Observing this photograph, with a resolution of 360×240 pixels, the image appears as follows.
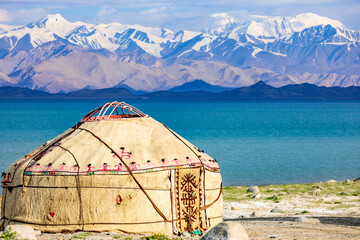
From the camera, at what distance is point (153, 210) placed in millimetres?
9617

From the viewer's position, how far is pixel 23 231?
871 cm

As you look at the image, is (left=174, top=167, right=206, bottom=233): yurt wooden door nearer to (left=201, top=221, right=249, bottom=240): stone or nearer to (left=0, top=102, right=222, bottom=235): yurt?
(left=0, top=102, right=222, bottom=235): yurt

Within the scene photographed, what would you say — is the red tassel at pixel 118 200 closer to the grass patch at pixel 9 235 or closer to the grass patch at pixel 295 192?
the grass patch at pixel 9 235

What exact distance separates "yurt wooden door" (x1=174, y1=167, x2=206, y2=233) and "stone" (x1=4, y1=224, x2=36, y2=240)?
7.78 ft

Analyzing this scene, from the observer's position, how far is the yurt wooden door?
9773 millimetres

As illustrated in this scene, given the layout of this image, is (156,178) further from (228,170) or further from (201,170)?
(228,170)

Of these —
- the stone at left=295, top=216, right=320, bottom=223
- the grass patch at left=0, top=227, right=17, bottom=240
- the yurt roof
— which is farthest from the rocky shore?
the yurt roof

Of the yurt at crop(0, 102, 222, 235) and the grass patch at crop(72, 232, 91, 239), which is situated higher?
the yurt at crop(0, 102, 222, 235)

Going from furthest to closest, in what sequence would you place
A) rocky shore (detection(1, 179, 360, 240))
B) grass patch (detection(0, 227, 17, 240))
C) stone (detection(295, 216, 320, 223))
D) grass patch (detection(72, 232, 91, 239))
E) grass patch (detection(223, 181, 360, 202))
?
1. grass patch (detection(223, 181, 360, 202))
2. stone (detection(295, 216, 320, 223))
3. rocky shore (detection(1, 179, 360, 240))
4. grass patch (detection(72, 232, 91, 239))
5. grass patch (detection(0, 227, 17, 240))

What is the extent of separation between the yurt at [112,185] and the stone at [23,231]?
0.65 meters

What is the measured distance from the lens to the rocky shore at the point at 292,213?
9.34 meters

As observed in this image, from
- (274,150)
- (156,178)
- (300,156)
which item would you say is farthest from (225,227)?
(274,150)

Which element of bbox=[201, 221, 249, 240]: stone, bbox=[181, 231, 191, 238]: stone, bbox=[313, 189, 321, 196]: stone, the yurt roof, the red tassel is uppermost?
the yurt roof

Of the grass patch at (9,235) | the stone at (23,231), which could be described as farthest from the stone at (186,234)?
the grass patch at (9,235)
